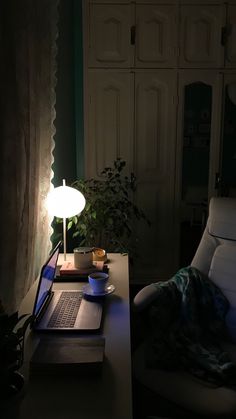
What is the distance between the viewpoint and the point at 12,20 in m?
1.38

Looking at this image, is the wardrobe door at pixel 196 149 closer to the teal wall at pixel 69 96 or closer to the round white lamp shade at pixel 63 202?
the teal wall at pixel 69 96

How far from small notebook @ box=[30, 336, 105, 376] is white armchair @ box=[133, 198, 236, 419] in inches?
16.1

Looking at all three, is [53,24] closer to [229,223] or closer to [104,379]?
[229,223]

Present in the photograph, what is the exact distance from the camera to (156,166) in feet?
10.2

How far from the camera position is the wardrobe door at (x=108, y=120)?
296cm

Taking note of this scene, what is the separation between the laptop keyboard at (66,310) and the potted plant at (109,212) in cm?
73

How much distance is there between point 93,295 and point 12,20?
1047mm

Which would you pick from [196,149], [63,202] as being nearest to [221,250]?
[63,202]

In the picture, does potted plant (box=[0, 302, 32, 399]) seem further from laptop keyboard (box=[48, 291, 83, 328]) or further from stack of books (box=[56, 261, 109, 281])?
stack of books (box=[56, 261, 109, 281])

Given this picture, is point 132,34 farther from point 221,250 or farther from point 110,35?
point 221,250

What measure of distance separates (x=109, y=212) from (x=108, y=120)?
84cm

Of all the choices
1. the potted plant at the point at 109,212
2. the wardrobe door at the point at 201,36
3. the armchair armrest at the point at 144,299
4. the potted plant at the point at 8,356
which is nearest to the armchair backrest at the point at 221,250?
the armchair armrest at the point at 144,299

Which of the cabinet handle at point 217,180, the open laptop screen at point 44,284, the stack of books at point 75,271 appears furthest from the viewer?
the cabinet handle at point 217,180

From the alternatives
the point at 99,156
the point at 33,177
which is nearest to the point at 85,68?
the point at 99,156
